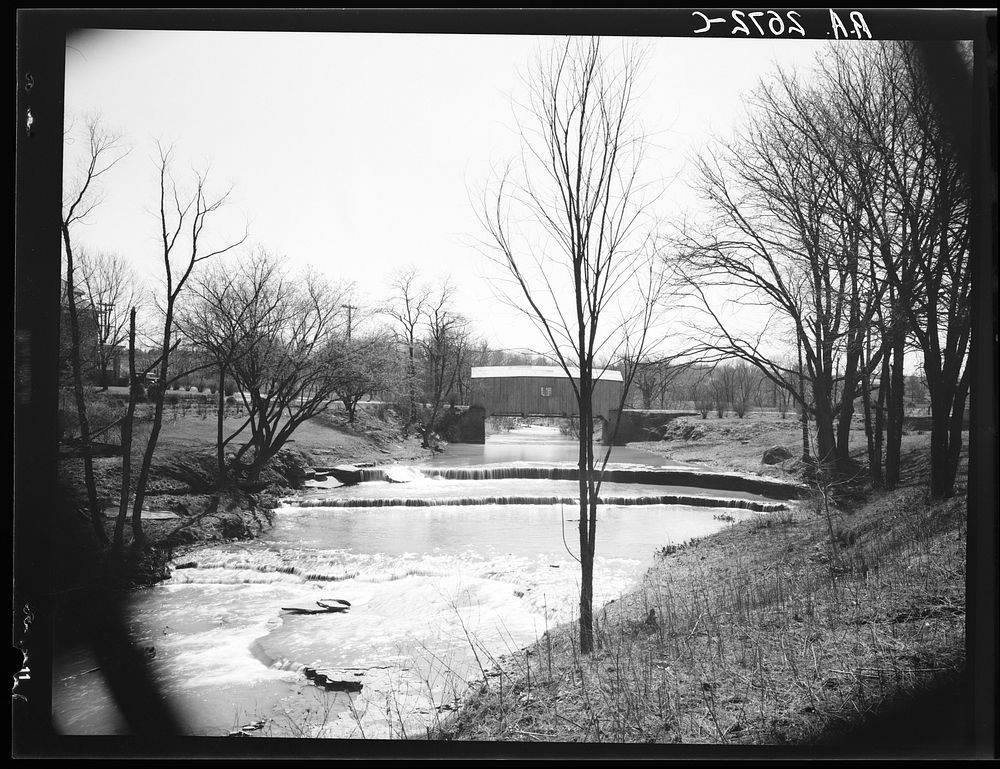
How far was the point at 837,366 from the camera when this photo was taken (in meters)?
3.73

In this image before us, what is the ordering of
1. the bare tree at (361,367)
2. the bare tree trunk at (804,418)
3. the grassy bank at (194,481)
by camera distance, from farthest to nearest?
the bare tree at (361,367)
the bare tree trunk at (804,418)
the grassy bank at (194,481)

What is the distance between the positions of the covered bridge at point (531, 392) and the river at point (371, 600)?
1.23 ft

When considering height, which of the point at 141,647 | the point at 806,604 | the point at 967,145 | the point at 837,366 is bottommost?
the point at 141,647

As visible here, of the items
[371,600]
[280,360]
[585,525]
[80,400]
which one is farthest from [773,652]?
[80,400]

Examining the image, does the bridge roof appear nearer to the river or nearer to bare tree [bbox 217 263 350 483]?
the river

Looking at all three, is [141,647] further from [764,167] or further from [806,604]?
[764,167]

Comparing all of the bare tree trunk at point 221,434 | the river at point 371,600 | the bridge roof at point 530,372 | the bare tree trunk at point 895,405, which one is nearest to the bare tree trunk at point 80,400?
the river at point 371,600

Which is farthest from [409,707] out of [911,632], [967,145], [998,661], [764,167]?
[967,145]

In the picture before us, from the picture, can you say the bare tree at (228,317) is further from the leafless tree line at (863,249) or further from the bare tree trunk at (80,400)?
the leafless tree line at (863,249)

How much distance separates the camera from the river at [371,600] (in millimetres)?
3047

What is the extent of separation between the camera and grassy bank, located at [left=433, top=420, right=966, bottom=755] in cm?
266

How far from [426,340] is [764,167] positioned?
8.60 feet

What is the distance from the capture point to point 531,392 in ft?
14.4

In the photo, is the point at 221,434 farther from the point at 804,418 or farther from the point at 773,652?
the point at 804,418
